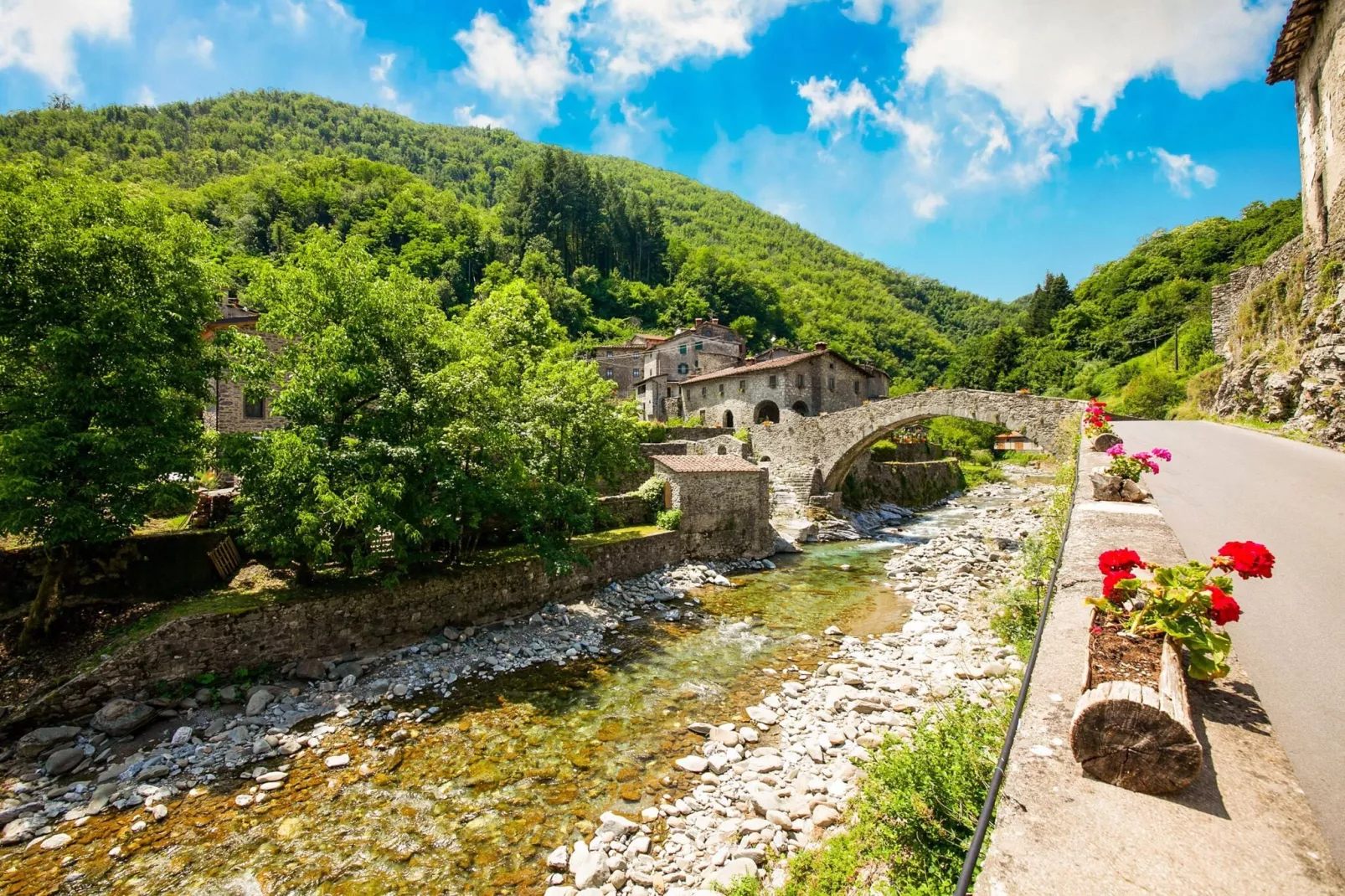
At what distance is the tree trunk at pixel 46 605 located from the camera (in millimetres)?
8672

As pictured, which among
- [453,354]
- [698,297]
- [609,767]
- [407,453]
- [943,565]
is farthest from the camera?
[698,297]

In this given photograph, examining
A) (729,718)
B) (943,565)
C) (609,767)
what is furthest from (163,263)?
(943,565)

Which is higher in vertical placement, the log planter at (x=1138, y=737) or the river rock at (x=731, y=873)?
the log planter at (x=1138, y=737)

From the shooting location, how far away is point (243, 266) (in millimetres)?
10852

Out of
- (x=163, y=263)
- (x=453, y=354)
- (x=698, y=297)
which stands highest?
(x=698, y=297)

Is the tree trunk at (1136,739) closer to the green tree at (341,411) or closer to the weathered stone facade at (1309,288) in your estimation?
the green tree at (341,411)

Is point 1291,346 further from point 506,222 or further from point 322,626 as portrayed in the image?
point 506,222

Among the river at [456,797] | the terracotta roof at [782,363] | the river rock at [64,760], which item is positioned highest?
the terracotta roof at [782,363]

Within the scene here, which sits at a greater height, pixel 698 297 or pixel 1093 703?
pixel 698 297

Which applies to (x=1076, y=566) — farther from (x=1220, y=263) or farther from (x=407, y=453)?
(x=1220, y=263)

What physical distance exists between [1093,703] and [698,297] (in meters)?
82.4

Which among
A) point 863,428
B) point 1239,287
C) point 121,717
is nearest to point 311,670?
point 121,717

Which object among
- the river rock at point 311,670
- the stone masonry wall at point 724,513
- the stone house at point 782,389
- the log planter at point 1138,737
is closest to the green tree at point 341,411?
the river rock at point 311,670

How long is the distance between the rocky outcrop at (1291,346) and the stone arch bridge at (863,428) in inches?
188
